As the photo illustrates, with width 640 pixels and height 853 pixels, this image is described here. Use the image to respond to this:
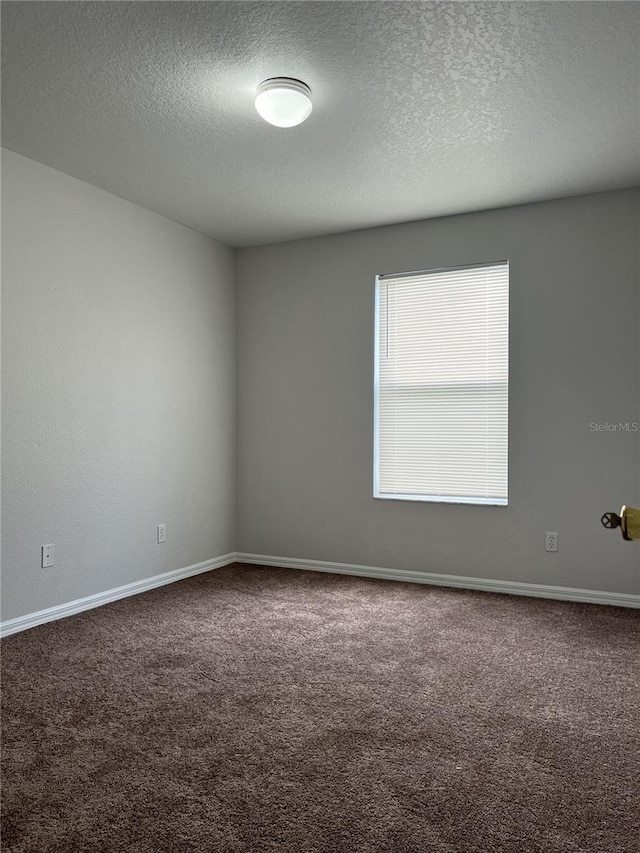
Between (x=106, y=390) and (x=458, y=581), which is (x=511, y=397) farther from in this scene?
(x=106, y=390)

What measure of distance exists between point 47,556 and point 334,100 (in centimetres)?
273

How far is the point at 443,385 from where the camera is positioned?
442 cm

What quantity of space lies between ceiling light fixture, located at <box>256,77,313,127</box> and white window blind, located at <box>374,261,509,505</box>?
6.39 feet

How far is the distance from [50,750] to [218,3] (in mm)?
2536

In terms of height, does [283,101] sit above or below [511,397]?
above

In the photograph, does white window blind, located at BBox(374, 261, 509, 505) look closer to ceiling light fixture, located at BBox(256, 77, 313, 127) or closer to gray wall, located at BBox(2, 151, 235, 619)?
gray wall, located at BBox(2, 151, 235, 619)

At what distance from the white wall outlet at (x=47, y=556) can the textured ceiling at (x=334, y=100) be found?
209 centimetres

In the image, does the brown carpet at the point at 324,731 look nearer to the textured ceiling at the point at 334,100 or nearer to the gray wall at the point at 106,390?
the gray wall at the point at 106,390

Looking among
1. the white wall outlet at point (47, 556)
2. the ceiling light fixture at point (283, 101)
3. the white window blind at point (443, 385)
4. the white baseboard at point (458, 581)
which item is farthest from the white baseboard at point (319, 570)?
the ceiling light fixture at point (283, 101)

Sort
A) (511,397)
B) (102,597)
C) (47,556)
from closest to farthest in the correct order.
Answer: (47,556)
(102,597)
(511,397)

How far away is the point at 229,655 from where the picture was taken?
117 inches

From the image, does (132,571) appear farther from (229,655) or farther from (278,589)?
(229,655)

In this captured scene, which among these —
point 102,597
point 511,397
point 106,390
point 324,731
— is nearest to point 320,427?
point 511,397

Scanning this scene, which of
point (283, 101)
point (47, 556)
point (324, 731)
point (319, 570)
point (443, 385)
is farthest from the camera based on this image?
point (319, 570)
